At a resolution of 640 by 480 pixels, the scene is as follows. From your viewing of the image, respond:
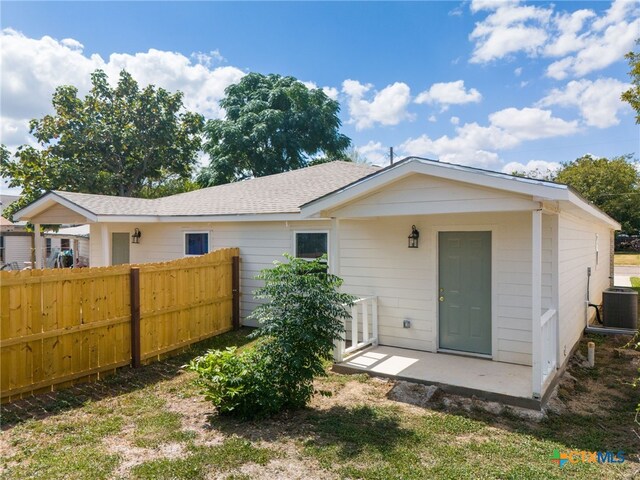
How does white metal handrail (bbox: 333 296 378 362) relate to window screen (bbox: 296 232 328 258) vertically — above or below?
below

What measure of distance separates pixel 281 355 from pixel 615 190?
40275mm

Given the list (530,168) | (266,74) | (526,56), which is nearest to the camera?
(526,56)

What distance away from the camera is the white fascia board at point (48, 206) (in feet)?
31.7

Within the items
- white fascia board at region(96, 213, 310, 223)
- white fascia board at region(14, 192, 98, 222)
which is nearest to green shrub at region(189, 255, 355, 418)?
white fascia board at region(96, 213, 310, 223)

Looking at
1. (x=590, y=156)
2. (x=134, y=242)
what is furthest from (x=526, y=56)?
(x=590, y=156)

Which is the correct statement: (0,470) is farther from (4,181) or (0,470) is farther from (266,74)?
(266,74)

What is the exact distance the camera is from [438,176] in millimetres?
5379

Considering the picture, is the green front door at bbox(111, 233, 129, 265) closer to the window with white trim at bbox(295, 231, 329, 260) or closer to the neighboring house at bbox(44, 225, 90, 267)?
the window with white trim at bbox(295, 231, 329, 260)

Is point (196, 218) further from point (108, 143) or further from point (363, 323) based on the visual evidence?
point (108, 143)

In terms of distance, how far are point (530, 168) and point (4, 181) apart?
51681 millimetres

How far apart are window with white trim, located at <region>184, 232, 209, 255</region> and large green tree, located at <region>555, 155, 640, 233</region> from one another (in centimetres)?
3489

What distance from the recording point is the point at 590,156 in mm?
45094

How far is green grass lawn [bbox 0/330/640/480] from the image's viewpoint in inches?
135

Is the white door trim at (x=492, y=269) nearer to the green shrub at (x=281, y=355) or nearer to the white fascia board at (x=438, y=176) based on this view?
the white fascia board at (x=438, y=176)
